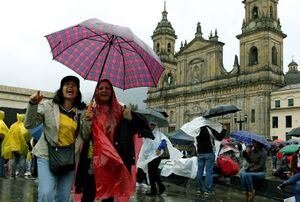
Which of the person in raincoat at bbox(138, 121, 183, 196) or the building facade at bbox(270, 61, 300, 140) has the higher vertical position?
the building facade at bbox(270, 61, 300, 140)

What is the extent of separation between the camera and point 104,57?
4949 mm

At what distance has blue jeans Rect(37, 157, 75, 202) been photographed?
377 centimetres

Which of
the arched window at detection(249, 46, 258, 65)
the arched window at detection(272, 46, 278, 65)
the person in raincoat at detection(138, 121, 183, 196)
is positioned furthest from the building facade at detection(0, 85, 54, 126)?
the arched window at detection(272, 46, 278, 65)

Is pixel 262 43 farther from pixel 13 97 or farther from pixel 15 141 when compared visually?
pixel 15 141

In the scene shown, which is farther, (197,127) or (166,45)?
(166,45)

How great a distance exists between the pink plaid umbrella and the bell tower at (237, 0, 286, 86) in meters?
41.4

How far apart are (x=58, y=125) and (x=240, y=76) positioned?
45636 mm

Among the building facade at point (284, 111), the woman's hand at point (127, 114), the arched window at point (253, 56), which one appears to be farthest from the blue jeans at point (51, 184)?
the arched window at point (253, 56)

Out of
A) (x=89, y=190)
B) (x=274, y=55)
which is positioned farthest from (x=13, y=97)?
(x=89, y=190)

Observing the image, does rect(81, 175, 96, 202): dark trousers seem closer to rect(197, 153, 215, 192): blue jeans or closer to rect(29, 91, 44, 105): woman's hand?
rect(29, 91, 44, 105): woman's hand

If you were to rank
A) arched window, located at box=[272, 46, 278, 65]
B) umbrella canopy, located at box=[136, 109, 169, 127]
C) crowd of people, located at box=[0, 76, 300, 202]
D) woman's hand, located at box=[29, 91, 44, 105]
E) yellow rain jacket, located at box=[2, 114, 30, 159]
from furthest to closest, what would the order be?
arched window, located at box=[272, 46, 278, 65]
yellow rain jacket, located at box=[2, 114, 30, 159]
umbrella canopy, located at box=[136, 109, 169, 127]
crowd of people, located at box=[0, 76, 300, 202]
woman's hand, located at box=[29, 91, 44, 105]

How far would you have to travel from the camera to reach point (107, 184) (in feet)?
14.3

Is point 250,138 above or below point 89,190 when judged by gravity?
above

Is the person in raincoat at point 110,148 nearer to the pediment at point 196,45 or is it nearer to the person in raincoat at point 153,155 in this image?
the person in raincoat at point 153,155
